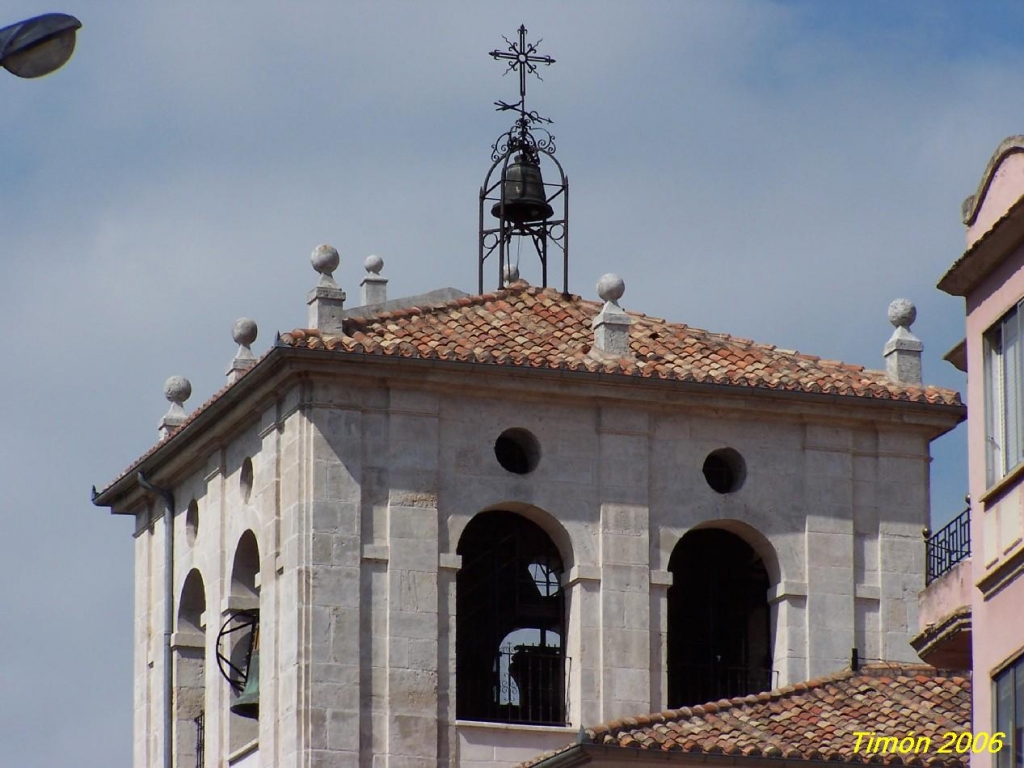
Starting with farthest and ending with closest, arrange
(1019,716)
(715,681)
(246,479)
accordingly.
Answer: (246,479) → (715,681) → (1019,716)

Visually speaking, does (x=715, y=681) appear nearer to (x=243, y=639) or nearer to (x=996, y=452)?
(x=243, y=639)

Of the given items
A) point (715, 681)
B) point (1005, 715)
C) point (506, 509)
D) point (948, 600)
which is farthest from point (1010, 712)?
point (715, 681)

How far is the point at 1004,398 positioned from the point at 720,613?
54.9 feet

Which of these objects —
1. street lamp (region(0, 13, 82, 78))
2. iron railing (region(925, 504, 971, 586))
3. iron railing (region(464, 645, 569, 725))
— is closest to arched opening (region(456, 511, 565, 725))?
iron railing (region(464, 645, 569, 725))

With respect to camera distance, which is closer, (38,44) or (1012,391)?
(38,44)

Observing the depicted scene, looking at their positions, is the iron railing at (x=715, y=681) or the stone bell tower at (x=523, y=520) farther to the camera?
the iron railing at (x=715, y=681)

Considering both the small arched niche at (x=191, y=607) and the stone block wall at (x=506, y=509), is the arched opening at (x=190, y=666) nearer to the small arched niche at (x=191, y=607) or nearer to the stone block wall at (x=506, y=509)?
the small arched niche at (x=191, y=607)

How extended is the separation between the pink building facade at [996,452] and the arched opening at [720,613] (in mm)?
14337

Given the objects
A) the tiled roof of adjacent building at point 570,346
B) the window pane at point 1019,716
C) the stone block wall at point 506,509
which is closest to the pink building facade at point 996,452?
the window pane at point 1019,716

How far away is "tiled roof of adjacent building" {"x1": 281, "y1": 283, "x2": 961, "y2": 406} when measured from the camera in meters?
48.4

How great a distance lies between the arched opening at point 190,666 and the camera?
51.9 meters

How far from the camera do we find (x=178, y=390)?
176 ft

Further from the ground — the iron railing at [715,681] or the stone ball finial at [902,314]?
the stone ball finial at [902,314]

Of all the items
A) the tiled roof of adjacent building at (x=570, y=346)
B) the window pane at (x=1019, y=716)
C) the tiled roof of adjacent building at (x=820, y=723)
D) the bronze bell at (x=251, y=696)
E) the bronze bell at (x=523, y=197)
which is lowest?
the window pane at (x=1019, y=716)
